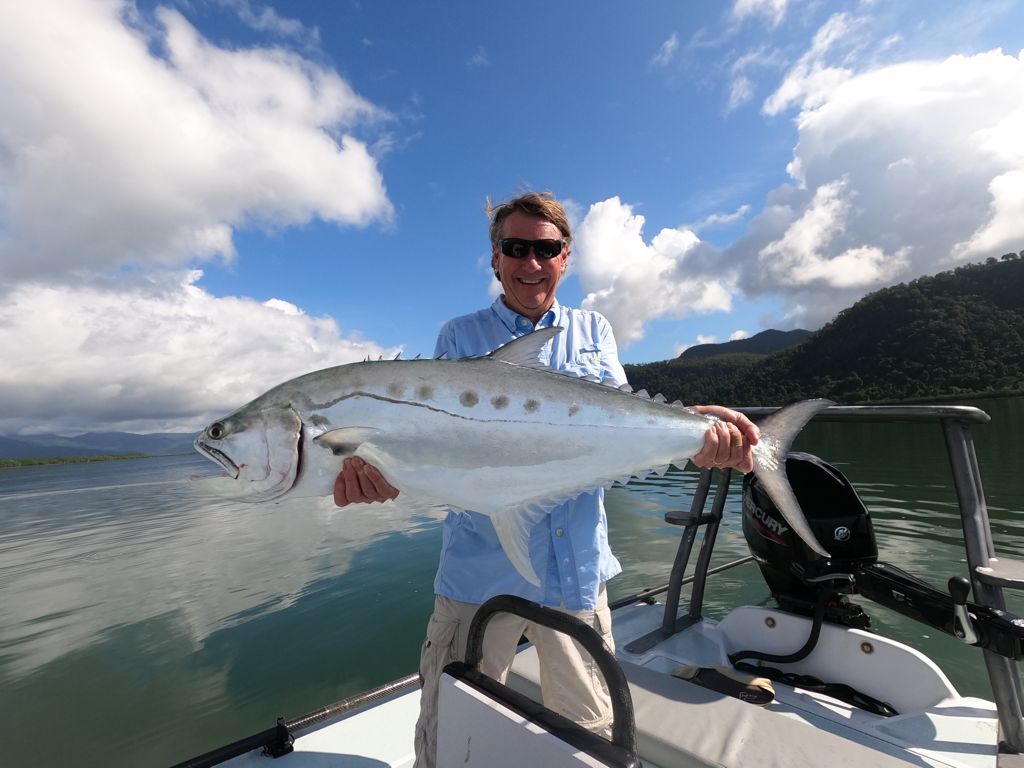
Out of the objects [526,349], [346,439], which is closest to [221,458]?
[346,439]

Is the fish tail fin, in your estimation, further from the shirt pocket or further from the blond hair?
the blond hair

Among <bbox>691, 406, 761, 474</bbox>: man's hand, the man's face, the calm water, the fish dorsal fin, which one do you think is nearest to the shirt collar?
the man's face

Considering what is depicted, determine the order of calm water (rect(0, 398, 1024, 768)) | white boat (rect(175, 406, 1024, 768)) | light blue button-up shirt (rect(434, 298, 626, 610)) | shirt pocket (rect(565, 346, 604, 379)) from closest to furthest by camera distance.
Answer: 1. white boat (rect(175, 406, 1024, 768))
2. light blue button-up shirt (rect(434, 298, 626, 610))
3. shirt pocket (rect(565, 346, 604, 379))
4. calm water (rect(0, 398, 1024, 768))

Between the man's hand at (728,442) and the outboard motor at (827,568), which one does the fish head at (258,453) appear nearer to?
the man's hand at (728,442)

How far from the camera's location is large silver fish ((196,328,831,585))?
81.6 inches

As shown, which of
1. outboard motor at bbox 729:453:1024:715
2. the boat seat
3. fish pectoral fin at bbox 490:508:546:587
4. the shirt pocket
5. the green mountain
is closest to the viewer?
fish pectoral fin at bbox 490:508:546:587

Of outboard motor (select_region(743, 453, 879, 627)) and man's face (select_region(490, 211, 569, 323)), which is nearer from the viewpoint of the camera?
man's face (select_region(490, 211, 569, 323))

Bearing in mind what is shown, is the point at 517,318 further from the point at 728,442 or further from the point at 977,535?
the point at 977,535

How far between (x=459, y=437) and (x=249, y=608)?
9.28 meters

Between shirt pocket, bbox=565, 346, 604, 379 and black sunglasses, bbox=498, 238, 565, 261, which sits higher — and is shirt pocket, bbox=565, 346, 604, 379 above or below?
below

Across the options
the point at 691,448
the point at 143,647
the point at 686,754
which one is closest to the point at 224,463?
the point at 691,448

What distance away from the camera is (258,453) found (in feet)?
6.75

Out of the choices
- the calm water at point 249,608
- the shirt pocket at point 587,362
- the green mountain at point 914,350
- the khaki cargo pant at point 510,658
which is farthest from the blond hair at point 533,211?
the green mountain at point 914,350

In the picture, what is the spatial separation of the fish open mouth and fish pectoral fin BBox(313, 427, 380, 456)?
1.22 feet
